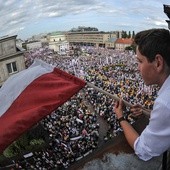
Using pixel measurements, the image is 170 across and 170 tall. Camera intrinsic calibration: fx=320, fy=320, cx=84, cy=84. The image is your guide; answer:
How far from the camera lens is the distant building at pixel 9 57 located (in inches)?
1273

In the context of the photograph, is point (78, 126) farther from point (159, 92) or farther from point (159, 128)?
point (159, 128)

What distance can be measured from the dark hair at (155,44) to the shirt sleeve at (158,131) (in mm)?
329

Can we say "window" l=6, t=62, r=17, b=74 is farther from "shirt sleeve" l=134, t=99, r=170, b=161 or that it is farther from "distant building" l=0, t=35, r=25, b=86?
"shirt sleeve" l=134, t=99, r=170, b=161

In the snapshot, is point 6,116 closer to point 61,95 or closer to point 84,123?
point 61,95

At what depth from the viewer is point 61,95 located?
3.68 meters

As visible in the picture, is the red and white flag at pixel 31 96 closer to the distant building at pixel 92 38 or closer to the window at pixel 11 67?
the window at pixel 11 67

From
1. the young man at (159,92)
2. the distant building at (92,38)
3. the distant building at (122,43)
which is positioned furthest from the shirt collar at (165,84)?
the distant building at (92,38)

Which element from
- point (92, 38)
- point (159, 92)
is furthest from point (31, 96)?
point (92, 38)

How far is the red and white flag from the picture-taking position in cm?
336

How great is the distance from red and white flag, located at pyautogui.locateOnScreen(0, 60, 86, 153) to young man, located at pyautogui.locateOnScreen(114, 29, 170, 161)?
4.56 ft

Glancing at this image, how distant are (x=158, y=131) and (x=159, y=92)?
0.28 meters

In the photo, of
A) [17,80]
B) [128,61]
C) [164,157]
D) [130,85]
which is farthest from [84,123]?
[128,61]

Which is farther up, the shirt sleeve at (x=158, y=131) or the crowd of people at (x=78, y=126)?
the shirt sleeve at (x=158, y=131)

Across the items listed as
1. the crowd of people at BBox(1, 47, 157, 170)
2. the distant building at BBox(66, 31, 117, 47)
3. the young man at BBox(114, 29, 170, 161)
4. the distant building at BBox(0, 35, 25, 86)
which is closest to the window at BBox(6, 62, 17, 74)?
the distant building at BBox(0, 35, 25, 86)
